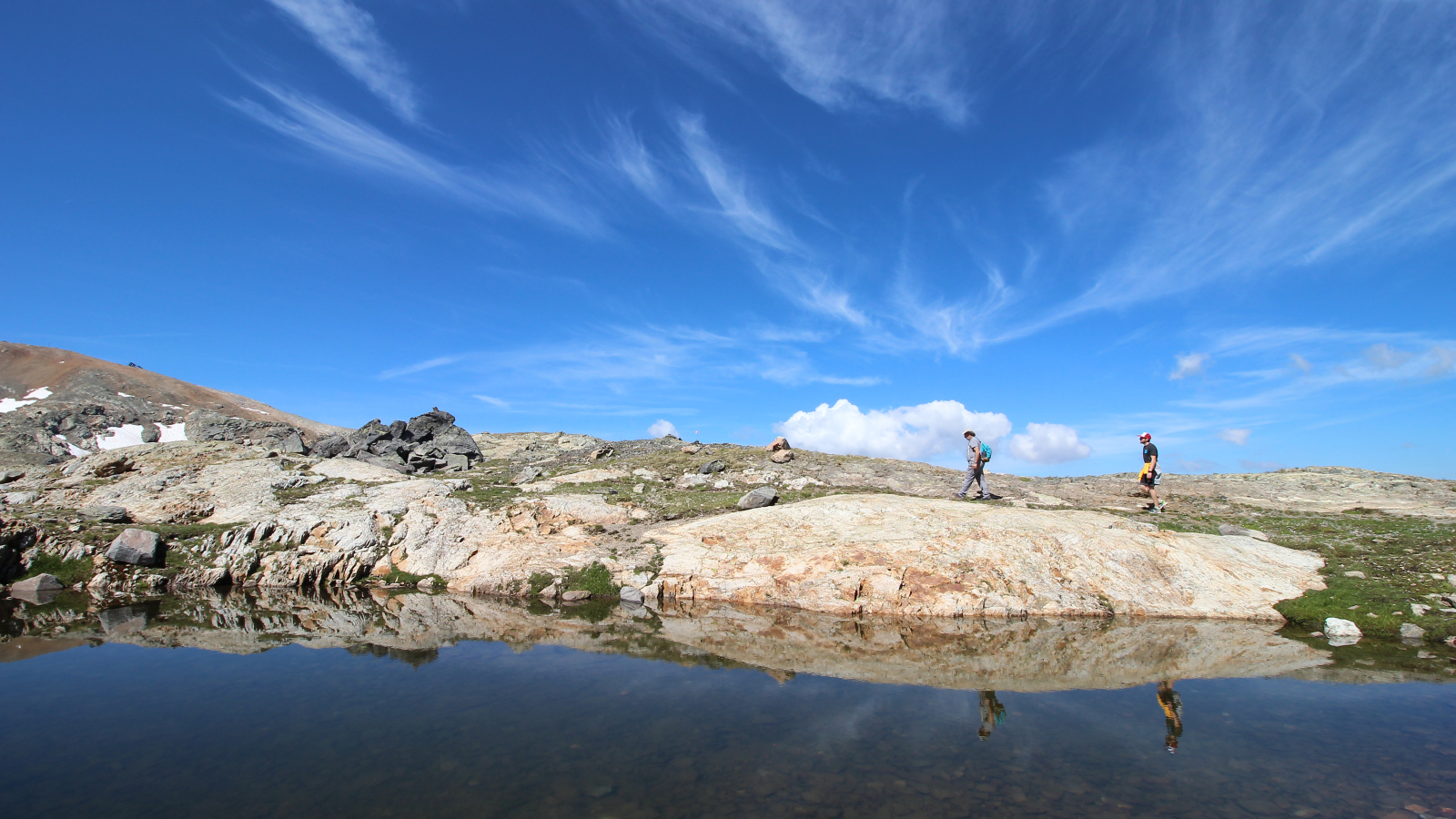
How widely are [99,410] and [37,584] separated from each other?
119m

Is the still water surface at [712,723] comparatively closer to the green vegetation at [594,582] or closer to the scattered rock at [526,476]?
the green vegetation at [594,582]

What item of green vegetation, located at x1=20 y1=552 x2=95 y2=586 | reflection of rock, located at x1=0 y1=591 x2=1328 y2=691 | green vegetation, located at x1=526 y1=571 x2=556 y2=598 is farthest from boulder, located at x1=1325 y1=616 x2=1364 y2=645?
green vegetation, located at x1=20 y1=552 x2=95 y2=586

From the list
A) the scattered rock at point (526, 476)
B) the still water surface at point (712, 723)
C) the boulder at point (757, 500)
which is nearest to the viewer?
the still water surface at point (712, 723)

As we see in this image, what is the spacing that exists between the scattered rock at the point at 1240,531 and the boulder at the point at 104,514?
51.0 meters

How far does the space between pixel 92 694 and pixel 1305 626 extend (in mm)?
34197

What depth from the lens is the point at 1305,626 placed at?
20172mm

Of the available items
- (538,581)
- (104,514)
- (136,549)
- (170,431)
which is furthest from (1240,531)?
(170,431)

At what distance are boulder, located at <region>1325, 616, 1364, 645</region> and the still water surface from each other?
4.94 feet

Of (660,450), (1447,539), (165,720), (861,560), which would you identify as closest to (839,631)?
(861,560)

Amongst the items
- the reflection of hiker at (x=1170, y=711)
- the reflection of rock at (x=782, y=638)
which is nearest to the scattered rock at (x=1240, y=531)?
the reflection of rock at (x=782, y=638)

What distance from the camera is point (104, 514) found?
100ft

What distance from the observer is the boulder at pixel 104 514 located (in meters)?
30.2

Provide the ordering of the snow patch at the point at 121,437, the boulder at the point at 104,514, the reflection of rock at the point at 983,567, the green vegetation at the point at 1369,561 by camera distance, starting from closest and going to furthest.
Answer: the green vegetation at the point at 1369,561
the reflection of rock at the point at 983,567
the boulder at the point at 104,514
the snow patch at the point at 121,437

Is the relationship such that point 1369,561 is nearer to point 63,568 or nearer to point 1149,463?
point 1149,463
